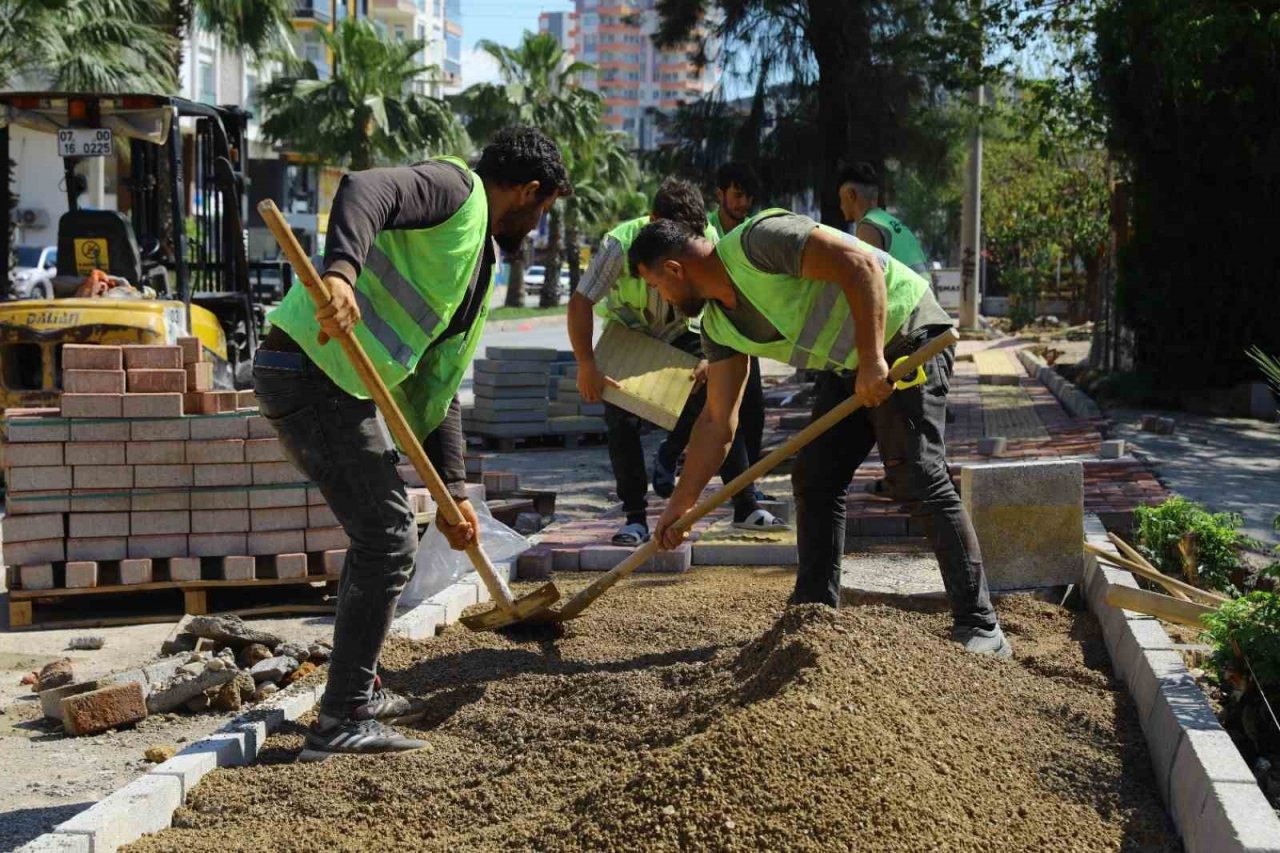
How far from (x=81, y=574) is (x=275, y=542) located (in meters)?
0.82

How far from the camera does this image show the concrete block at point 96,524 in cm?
654

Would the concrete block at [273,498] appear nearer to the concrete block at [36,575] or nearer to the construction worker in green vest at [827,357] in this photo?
the concrete block at [36,575]

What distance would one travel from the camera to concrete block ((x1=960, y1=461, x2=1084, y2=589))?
5809 millimetres

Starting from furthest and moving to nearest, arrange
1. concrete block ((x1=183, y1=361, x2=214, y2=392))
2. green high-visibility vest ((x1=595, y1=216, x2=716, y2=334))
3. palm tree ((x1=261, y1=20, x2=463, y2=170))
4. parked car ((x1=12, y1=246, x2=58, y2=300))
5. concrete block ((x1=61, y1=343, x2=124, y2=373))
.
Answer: palm tree ((x1=261, y1=20, x2=463, y2=170)), parked car ((x1=12, y1=246, x2=58, y2=300)), green high-visibility vest ((x1=595, y1=216, x2=716, y2=334)), concrete block ((x1=183, y1=361, x2=214, y2=392)), concrete block ((x1=61, y1=343, x2=124, y2=373))

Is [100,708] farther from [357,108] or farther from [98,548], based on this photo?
[357,108]

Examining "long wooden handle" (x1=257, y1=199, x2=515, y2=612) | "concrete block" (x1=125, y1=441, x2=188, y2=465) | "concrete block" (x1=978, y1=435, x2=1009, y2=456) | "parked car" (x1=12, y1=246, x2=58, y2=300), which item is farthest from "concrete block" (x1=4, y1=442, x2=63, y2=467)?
"parked car" (x1=12, y1=246, x2=58, y2=300)

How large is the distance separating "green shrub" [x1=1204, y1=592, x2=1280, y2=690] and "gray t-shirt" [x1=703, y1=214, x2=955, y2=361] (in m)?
1.33

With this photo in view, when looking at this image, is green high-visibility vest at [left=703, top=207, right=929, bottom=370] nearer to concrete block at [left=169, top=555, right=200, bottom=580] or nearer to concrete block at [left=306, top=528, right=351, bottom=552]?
concrete block at [left=306, top=528, right=351, bottom=552]

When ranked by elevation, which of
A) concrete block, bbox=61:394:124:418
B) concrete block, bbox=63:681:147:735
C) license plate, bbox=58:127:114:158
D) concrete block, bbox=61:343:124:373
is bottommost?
concrete block, bbox=63:681:147:735

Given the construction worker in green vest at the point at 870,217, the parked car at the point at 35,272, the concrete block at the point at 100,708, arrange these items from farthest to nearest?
the parked car at the point at 35,272 → the construction worker in green vest at the point at 870,217 → the concrete block at the point at 100,708

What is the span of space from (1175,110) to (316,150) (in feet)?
89.6

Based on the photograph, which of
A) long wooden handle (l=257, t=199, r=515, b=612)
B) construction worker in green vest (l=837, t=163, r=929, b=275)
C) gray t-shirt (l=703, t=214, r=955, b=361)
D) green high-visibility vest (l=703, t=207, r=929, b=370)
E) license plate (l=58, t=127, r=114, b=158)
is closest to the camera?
long wooden handle (l=257, t=199, r=515, b=612)

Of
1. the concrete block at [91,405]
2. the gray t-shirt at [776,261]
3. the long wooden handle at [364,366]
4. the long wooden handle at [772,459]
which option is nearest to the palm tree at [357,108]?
the concrete block at [91,405]

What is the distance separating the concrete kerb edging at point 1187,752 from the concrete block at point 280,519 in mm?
3484
